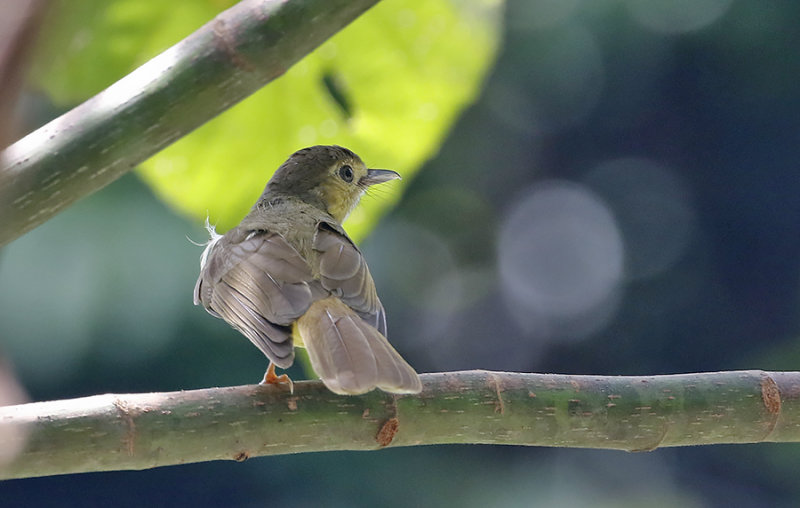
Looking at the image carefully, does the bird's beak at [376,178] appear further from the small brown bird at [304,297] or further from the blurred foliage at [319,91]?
the blurred foliage at [319,91]

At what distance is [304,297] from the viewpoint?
2576 millimetres

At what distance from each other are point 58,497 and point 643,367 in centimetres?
748

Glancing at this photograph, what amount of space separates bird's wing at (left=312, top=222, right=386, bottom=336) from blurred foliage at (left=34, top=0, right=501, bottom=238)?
332 millimetres

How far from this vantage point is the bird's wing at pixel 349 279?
2.63 metres

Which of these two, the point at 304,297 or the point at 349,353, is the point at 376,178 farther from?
the point at 349,353

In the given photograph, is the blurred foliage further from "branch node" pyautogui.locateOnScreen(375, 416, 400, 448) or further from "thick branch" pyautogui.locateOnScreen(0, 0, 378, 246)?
"thick branch" pyautogui.locateOnScreen(0, 0, 378, 246)

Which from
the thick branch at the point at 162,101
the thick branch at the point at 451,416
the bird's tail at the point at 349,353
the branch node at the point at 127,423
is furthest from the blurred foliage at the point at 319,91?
the thick branch at the point at 162,101

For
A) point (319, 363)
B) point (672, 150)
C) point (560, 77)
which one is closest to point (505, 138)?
point (560, 77)

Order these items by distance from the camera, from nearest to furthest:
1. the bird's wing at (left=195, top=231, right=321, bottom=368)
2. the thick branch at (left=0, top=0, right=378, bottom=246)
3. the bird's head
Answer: the thick branch at (left=0, top=0, right=378, bottom=246), the bird's wing at (left=195, top=231, right=321, bottom=368), the bird's head

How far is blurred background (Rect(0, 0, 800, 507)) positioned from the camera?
1106 centimetres

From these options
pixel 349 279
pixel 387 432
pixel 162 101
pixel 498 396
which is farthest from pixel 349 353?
pixel 162 101

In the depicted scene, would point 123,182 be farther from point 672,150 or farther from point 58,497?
point 672,150

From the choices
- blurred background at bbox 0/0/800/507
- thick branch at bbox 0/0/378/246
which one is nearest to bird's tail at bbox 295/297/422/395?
thick branch at bbox 0/0/378/246

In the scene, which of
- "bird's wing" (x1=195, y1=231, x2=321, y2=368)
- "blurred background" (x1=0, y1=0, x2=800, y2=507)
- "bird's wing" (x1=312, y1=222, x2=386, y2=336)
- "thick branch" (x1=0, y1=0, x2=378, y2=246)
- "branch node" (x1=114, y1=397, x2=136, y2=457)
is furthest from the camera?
"blurred background" (x1=0, y1=0, x2=800, y2=507)
